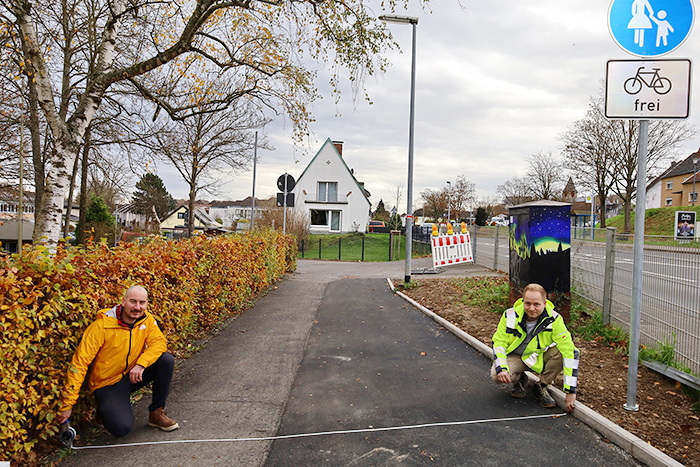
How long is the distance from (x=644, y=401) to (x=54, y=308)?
5093 millimetres

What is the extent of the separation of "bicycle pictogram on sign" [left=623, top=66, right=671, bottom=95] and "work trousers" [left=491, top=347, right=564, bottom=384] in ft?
8.08

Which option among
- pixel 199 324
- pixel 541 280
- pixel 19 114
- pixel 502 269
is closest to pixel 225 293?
pixel 199 324

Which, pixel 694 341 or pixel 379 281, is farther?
pixel 379 281

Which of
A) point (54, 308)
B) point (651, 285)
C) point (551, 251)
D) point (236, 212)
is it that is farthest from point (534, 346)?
point (236, 212)

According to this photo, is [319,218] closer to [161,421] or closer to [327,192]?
[327,192]

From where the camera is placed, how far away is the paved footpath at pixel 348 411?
3.58m

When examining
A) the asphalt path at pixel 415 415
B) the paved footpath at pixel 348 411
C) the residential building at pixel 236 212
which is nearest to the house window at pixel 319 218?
the residential building at pixel 236 212

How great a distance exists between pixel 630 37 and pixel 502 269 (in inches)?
448

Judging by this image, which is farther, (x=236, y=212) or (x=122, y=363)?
(x=236, y=212)

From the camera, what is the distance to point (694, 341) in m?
4.78

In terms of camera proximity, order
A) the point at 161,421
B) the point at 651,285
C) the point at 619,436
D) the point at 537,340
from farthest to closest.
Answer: the point at 651,285, the point at 537,340, the point at 161,421, the point at 619,436

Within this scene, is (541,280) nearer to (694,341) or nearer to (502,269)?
(694,341)

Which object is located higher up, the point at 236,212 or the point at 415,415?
the point at 236,212

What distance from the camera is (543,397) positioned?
14.8ft
